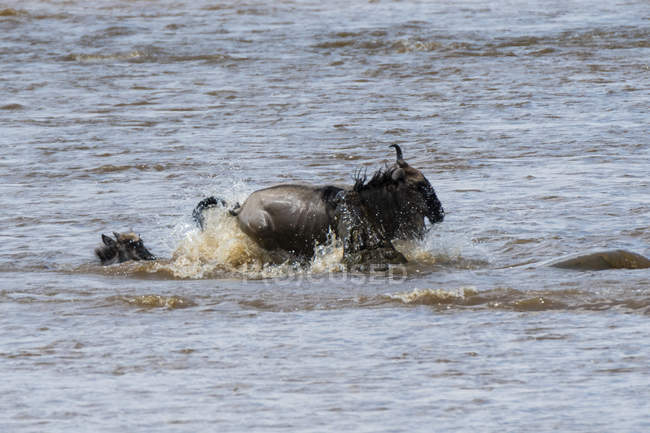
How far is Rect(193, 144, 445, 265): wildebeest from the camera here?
368 inches

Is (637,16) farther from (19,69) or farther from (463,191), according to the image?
(463,191)

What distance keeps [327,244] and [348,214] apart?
0.92 ft

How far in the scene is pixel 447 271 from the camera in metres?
9.45

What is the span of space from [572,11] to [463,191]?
18.0 meters

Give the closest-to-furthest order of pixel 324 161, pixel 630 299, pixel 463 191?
pixel 630 299 → pixel 463 191 → pixel 324 161

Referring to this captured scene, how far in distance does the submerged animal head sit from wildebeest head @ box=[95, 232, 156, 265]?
1.74 m

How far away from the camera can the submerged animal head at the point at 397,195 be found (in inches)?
370

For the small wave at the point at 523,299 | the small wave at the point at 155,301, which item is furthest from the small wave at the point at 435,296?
the small wave at the point at 155,301

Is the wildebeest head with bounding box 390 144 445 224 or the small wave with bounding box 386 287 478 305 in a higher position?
the wildebeest head with bounding box 390 144 445 224

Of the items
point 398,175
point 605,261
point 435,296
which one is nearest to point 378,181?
point 398,175

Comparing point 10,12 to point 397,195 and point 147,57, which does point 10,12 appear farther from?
point 397,195

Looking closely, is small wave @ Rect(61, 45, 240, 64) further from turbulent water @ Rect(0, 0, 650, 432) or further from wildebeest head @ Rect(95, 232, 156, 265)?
wildebeest head @ Rect(95, 232, 156, 265)

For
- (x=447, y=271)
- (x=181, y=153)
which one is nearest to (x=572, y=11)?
(x=181, y=153)

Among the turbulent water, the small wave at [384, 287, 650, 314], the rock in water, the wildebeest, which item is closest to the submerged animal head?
the wildebeest
